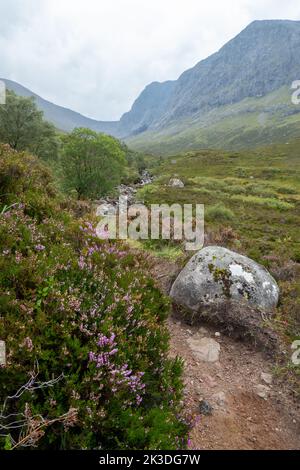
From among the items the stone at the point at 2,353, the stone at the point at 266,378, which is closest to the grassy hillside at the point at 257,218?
the stone at the point at 266,378

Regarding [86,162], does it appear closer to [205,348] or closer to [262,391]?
[205,348]

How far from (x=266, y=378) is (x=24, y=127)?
31.0 m

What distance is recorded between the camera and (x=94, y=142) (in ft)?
86.7

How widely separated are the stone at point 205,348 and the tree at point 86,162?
21.6 meters

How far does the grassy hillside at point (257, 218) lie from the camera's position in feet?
27.3

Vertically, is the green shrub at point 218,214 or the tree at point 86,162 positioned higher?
the tree at point 86,162

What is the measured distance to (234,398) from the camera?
5277 millimetres

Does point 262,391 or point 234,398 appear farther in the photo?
point 262,391

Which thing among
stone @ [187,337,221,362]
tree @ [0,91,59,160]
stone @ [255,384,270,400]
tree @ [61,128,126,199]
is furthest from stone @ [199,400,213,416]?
tree @ [0,91,59,160]

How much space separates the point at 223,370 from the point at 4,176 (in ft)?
16.5

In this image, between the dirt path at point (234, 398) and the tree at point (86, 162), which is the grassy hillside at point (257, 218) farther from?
the tree at point (86, 162)

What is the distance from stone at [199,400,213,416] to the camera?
4863mm

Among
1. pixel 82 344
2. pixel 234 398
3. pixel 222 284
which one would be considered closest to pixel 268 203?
pixel 222 284
